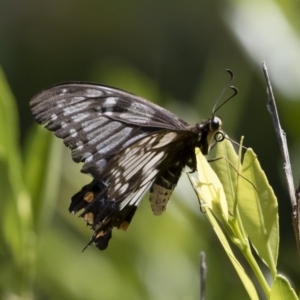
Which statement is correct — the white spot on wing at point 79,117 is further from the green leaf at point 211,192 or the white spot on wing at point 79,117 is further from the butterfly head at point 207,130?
the green leaf at point 211,192

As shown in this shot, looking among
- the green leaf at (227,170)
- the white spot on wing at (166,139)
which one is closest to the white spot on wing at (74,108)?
the white spot on wing at (166,139)

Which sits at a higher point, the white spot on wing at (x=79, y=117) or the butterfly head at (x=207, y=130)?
the butterfly head at (x=207, y=130)

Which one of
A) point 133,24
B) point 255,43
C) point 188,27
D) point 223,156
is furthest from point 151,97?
point 133,24

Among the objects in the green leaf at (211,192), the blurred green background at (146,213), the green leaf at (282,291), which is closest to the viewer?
the green leaf at (282,291)

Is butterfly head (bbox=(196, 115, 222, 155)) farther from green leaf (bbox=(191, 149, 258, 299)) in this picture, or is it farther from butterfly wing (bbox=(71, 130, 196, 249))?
green leaf (bbox=(191, 149, 258, 299))

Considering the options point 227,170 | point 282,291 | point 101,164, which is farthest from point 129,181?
point 282,291

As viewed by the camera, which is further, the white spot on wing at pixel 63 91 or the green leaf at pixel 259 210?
the white spot on wing at pixel 63 91

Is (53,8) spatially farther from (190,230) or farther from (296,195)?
(296,195)

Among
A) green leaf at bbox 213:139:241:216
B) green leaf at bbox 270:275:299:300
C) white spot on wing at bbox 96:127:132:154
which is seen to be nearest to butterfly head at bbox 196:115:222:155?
white spot on wing at bbox 96:127:132:154
